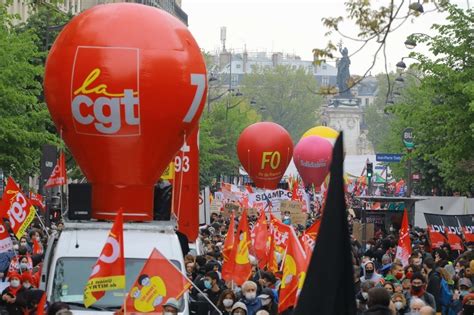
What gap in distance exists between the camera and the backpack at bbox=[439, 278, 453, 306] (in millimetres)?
17484

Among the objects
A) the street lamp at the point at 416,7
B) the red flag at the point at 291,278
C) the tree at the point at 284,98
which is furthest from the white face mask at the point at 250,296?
the tree at the point at 284,98

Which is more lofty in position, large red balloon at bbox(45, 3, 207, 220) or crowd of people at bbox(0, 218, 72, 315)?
large red balloon at bbox(45, 3, 207, 220)

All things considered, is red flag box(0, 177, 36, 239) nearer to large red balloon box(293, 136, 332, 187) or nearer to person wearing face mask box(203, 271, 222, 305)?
person wearing face mask box(203, 271, 222, 305)

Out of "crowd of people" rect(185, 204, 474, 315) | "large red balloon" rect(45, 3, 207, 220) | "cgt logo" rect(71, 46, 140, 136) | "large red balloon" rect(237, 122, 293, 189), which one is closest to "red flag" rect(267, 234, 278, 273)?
"crowd of people" rect(185, 204, 474, 315)

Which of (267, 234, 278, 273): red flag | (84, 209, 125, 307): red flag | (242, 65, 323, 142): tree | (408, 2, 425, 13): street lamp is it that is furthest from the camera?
(242, 65, 323, 142): tree

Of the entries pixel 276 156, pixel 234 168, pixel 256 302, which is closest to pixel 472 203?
pixel 276 156

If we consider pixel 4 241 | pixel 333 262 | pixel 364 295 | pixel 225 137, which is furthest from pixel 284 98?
pixel 333 262

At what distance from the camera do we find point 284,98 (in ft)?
649

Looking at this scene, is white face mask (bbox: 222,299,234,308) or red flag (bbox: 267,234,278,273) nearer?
white face mask (bbox: 222,299,234,308)

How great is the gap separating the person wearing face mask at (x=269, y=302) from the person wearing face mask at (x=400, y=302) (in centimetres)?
137

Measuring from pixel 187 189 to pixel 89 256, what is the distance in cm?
866

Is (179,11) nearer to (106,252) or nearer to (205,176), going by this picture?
(205,176)

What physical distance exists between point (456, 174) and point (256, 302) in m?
27.5

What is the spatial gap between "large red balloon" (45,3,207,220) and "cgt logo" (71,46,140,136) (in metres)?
0.01
